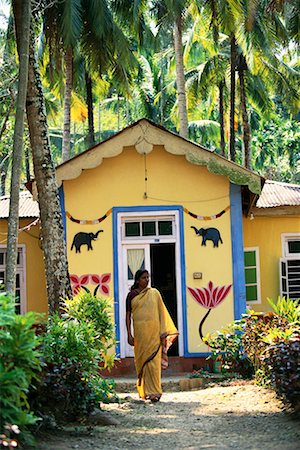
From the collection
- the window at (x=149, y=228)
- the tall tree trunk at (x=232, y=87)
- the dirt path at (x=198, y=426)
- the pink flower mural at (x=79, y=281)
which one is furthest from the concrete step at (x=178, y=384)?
the tall tree trunk at (x=232, y=87)

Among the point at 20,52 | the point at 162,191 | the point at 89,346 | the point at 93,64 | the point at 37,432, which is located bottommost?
the point at 37,432

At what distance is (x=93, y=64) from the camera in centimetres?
2217

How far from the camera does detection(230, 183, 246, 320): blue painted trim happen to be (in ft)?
50.0

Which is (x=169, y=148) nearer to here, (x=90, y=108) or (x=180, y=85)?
(x=180, y=85)

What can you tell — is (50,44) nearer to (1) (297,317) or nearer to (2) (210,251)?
(2) (210,251)

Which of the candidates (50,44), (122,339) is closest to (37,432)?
(122,339)

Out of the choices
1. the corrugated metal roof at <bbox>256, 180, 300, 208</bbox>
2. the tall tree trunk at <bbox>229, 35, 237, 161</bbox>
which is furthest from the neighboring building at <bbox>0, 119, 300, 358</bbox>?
the tall tree trunk at <bbox>229, 35, 237, 161</bbox>

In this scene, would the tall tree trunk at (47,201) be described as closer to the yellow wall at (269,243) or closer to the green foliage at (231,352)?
the green foliage at (231,352)

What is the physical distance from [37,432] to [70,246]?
7.70 m

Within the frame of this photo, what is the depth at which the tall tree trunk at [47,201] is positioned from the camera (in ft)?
37.8

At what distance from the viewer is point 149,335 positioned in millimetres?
11492

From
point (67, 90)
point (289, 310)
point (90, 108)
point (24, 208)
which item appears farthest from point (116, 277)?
point (90, 108)

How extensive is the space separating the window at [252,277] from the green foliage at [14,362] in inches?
442

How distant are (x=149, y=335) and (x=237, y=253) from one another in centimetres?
419
